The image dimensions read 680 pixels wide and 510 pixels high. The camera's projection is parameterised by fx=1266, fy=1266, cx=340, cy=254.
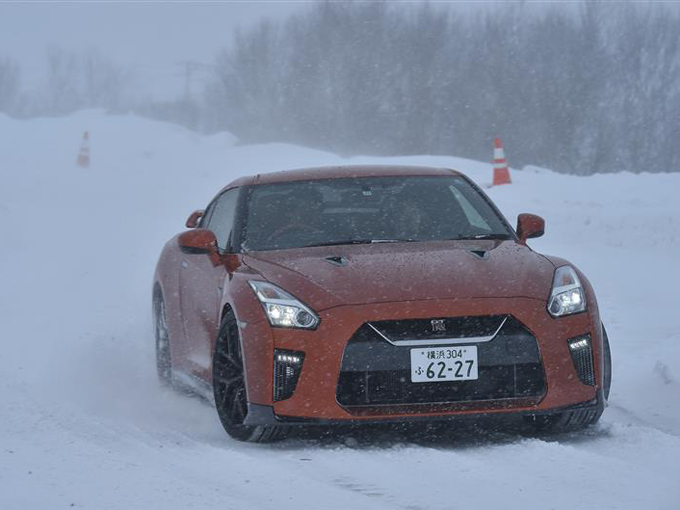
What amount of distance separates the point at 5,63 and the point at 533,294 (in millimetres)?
99584

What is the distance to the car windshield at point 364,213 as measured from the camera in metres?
6.41

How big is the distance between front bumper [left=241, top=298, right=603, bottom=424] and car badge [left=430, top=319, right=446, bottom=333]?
3cm

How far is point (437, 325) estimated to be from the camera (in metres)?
5.18

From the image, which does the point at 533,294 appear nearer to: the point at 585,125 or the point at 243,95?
the point at 585,125

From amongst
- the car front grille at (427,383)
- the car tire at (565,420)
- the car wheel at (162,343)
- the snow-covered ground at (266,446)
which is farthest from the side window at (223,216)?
the car tire at (565,420)

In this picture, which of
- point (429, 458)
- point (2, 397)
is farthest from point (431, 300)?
point (2, 397)

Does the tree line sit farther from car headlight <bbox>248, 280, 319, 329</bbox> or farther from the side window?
car headlight <bbox>248, 280, 319, 329</bbox>

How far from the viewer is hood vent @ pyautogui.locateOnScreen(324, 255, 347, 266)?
18.7 ft

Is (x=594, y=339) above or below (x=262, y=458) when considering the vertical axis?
above

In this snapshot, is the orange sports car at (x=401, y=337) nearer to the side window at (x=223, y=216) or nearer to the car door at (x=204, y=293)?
the car door at (x=204, y=293)

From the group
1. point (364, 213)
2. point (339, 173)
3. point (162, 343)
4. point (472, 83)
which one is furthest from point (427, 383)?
point (472, 83)

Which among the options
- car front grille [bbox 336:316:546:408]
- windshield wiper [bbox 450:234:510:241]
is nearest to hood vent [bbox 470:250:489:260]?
windshield wiper [bbox 450:234:510:241]

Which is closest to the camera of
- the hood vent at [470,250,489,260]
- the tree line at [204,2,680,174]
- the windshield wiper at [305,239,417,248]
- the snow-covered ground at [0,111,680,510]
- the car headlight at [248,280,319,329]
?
the snow-covered ground at [0,111,680,510]

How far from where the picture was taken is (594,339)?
215 inches
